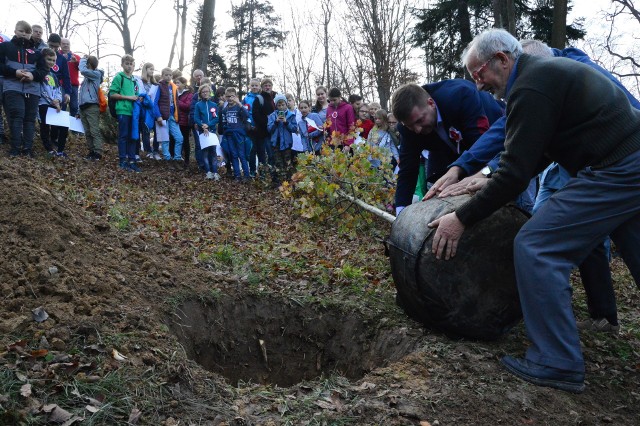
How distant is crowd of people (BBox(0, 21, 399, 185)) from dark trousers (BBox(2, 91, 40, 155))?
30cm

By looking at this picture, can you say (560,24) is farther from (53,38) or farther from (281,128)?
(53,38)

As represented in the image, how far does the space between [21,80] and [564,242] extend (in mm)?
8560

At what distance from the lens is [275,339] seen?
459 cm

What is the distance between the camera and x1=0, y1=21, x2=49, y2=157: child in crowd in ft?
27.3

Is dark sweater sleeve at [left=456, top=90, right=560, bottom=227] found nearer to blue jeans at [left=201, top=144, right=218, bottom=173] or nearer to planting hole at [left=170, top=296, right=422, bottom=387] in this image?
planting hole at [left=170, top=296, right=422, bottom=387]

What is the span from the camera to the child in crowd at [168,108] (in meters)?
10.9

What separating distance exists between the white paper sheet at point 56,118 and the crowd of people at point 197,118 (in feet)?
0.39

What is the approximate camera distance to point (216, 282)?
473 cm

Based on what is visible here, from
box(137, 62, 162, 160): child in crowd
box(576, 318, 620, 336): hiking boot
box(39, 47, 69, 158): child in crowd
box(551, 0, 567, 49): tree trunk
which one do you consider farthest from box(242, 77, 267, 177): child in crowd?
box(576, 318, 620, 336): hiking boot

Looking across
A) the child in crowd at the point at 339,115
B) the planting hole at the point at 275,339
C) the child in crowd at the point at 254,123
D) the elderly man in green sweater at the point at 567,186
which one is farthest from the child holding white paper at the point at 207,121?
the elderly man in green sweater at the point at 567,186

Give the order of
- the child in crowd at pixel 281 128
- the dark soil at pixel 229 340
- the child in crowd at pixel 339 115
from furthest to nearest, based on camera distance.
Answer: the child in crowd at pixel 281 128 < the child in crowd at pixel 339 115 < the dark soil at pixel 229 340

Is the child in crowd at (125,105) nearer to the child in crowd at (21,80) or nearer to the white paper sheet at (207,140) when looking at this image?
the white paper sheet at (207,140)

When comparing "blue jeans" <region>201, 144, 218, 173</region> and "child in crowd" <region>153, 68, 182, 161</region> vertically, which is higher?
"child in crowd" <region>153, 68, 182, 161</region>

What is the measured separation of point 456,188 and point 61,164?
25.6 ft
